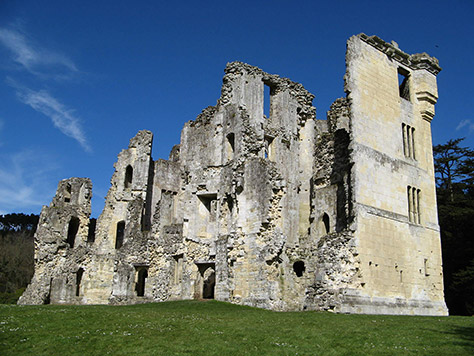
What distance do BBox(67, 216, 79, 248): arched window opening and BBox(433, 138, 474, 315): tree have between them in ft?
76.1

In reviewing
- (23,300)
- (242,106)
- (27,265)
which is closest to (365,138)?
(242,106)

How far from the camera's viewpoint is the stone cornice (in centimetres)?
2659

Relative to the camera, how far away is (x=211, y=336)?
1309 centimetres

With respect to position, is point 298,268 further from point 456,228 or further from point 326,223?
point 456,228

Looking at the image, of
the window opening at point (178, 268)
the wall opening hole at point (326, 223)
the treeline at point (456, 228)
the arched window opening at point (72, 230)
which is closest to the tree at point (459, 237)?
the treeline at point (456, 228)

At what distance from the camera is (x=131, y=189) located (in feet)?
110

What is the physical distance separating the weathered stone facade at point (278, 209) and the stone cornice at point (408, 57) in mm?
68

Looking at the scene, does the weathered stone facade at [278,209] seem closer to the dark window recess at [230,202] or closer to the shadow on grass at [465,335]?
the dark window recess at [230,202]

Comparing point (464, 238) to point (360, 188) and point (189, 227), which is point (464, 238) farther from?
point (189, 227)

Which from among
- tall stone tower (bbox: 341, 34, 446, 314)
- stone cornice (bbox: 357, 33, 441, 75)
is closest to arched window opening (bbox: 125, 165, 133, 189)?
tall stone tower (bbox: 341, 34, 446, 314)

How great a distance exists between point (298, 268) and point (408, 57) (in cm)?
1259

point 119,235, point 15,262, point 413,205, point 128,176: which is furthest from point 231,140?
point 15,262

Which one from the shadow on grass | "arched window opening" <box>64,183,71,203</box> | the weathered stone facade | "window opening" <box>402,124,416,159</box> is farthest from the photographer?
"arched window opening" <box>64,183,71,203</box>

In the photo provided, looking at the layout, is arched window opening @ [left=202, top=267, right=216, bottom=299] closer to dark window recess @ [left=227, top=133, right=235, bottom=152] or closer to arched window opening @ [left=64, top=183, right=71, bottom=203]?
dark window recess @ [left=227, top=133, right=235, bottom=152]
